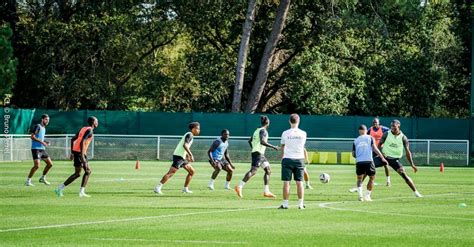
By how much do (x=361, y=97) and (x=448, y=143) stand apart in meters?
11.3

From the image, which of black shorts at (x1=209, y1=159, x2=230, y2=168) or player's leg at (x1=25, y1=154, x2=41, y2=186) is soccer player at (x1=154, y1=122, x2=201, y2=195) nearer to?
black shorts at (x1=209, y1=159, x2=230, y2=168)

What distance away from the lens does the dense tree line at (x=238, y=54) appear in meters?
62.3

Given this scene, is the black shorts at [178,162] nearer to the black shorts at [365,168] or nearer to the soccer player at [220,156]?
the soccer player at [220,156]

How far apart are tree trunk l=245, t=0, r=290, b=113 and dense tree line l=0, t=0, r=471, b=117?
0.23 feet

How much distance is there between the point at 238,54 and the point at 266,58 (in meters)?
2.07

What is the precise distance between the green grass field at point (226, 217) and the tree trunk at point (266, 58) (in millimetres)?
28477

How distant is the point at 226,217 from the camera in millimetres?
20016

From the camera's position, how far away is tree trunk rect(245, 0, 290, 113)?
60.8m

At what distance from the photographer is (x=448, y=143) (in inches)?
2153

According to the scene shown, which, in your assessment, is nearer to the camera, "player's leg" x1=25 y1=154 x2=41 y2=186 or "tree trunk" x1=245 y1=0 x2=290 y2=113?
"player's leg" x1=25 y1=154 x2=41 y2=186

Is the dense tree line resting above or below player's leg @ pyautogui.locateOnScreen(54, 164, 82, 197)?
above

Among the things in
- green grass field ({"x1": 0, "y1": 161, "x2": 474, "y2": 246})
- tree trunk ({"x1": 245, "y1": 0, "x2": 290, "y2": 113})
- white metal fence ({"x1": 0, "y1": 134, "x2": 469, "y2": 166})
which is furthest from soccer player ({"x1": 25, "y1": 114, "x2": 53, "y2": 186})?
tree trunk ({"x1": 245, "y1": 0, "x2": 290, "y2": 113})

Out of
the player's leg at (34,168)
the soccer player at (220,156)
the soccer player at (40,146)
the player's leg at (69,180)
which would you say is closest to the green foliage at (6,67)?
the soccer player at (40,146)

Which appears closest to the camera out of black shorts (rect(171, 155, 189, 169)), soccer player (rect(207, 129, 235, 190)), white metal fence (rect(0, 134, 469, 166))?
black shorts (rect(171, 155, 189, 169))
